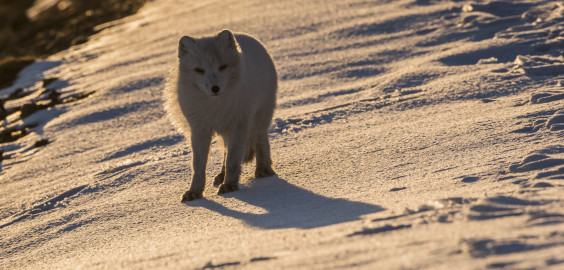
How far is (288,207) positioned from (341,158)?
109 cm

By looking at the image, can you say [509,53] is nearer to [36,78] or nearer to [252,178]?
[252,178]

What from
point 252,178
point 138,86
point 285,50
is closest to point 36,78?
point 138,86

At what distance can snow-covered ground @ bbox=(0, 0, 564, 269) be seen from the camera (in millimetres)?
2816

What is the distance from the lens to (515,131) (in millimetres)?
4410

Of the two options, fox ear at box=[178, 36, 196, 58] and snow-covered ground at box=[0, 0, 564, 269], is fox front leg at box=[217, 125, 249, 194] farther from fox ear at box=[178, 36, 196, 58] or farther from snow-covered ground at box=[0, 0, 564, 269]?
fox ear at box=[178, 36, 196, 58]

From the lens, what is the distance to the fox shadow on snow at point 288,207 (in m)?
3.33

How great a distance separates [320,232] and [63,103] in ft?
18.8

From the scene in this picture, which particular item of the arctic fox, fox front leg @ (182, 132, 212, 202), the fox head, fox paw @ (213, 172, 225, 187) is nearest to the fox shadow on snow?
fox front leg @ (182, 132, 212, 202)

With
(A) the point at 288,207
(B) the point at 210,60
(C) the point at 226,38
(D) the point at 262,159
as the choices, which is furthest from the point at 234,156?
(A) the point at 288,207

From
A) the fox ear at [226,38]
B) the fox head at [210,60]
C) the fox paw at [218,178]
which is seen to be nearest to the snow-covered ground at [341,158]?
the fox paw at [218,178]

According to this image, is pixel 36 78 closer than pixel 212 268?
No

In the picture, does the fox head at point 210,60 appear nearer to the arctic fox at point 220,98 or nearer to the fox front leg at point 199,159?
the arctic fox at point 220,98

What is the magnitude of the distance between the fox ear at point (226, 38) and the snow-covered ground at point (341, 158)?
0.99 meters

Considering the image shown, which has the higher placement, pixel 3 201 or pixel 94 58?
pixel 94 58
